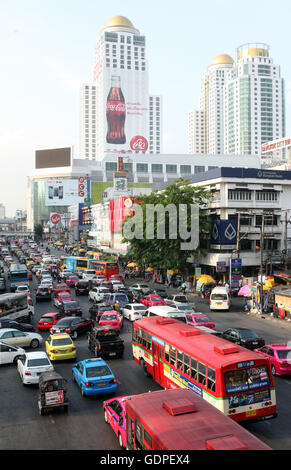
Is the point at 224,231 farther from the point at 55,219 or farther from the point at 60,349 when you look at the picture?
the point at 55,219

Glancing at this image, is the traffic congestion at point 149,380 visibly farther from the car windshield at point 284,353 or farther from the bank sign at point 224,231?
the bank sign at point 224,231

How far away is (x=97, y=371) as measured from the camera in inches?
666

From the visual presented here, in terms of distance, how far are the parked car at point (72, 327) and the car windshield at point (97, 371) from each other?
32.3 ft

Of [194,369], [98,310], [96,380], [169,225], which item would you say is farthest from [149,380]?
[169,225]

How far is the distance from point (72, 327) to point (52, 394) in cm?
1188

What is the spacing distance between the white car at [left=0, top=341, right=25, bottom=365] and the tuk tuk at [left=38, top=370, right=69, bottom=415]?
23.6 ft

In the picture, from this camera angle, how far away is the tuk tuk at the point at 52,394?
14930mm

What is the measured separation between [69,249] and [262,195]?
214 ft

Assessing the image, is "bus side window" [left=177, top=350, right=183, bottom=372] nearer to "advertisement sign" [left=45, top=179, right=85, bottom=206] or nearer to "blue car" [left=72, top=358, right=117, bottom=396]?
"blue car" [left=72, top=358, right=117, bottom=396]

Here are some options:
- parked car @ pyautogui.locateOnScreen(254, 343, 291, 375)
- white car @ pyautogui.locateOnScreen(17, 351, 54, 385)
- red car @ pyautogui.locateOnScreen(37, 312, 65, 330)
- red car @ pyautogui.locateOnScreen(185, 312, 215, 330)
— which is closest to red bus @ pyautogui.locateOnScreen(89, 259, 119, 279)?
red car @ pyautogui.locateOnScreen(37, 312, 65, 330)

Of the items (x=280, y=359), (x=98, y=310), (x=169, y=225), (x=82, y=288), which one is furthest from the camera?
(x=169, y=225)

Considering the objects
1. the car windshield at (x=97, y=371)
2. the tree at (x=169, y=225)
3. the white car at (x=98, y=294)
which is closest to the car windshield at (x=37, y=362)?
the car windshield at (x=97, y=371)

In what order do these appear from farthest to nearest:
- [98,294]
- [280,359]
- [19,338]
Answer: [98,294] < [19,338] < [280,359]
